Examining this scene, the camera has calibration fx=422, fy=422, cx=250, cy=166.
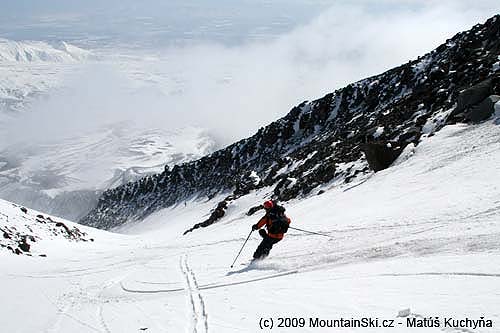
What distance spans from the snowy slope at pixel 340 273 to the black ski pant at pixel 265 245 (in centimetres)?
42

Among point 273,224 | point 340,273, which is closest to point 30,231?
point 273,224

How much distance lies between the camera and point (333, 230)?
15.9 meters

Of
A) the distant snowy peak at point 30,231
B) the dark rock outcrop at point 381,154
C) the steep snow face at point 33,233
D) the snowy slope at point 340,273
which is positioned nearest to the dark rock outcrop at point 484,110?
the snowy slope at point 340,273

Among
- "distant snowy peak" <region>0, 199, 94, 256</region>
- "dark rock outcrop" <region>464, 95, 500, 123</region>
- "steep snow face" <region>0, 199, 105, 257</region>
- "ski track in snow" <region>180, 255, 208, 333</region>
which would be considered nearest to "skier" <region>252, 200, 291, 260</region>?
"ski track in snow" <region>180, 255, 208, 333</region>

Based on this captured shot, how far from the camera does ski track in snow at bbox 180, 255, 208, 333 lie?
356 inches

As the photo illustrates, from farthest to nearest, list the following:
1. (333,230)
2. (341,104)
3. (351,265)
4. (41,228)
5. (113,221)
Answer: (113,221), (341,104), (41,228), (333,230), (351,265)

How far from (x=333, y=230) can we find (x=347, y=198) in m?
6.96

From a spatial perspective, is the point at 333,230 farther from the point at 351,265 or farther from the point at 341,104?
the point at 341,104

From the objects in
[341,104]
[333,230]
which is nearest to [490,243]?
[333,230]

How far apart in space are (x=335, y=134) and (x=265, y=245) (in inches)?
1697

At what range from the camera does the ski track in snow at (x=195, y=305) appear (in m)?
9.04

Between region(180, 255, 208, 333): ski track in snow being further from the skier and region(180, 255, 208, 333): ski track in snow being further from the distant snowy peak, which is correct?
the distant snowy peak

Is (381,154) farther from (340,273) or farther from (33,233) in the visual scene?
(33,233)

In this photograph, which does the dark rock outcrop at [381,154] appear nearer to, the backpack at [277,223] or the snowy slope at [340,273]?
the snowy slope at [340,273]
